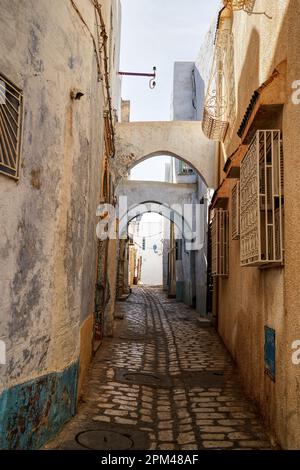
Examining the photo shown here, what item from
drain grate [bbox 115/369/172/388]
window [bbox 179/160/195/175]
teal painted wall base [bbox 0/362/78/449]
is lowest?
drain grate [bbox 115/369/172/388]

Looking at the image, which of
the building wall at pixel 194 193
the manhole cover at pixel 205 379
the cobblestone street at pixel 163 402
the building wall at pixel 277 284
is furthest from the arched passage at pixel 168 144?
the manhole cover at pixel 205 379

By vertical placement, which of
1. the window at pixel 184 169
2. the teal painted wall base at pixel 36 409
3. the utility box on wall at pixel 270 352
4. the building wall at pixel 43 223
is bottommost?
the teal painted wall base at pixel 36 409

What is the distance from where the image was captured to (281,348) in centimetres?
386

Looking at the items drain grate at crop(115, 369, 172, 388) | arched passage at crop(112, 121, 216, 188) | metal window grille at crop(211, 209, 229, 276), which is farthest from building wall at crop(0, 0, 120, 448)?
arched passage at crop(112, 121, 216, 188)

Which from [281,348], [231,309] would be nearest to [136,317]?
[231,309]

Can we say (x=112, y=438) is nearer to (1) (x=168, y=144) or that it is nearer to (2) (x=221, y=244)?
(2) (x=221, y=244)

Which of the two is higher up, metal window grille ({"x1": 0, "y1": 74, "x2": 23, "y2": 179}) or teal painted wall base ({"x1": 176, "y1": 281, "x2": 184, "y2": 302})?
metal window grille ({"x1": 0, "y1": 74, "x2": 23, "y2": 179})

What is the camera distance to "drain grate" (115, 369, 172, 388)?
6043 millimetres

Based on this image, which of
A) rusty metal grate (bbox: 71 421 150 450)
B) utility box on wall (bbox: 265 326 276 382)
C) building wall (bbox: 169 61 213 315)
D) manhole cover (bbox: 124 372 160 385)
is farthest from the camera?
building wall (bbox: 169 61 213 315)

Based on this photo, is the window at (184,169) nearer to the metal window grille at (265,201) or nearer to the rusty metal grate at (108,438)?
the metal window grille at (265,201)

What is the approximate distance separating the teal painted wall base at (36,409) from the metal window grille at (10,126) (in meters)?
1.61

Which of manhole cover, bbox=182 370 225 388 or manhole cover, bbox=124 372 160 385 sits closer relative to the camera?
manhole cover, bbox=182 370 225 388

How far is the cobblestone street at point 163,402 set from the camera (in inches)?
159

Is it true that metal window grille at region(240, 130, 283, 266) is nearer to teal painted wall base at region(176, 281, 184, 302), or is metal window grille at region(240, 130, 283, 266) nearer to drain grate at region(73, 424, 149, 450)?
drain grate at region(73, 424, 149, 450)
